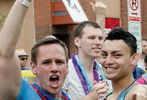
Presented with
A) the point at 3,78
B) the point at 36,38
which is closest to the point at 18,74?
the point at 3,78

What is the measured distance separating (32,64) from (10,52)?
24.9 inches

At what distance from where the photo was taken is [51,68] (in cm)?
249

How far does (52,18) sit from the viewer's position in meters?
13.2

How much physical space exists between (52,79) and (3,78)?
0.49m

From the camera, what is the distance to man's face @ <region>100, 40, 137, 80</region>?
2.95 m

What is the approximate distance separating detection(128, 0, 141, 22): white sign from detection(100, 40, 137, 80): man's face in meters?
8.98

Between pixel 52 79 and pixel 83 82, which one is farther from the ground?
pixel 52 79

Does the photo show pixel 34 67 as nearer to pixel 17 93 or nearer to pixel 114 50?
pixel 17 93

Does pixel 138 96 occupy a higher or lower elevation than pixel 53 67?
lower

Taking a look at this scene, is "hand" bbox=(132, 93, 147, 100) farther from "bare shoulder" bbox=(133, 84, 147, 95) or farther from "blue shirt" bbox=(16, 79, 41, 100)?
"blue shirt" bbox=(16, 79, 41, 100)

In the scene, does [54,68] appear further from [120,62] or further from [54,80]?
[120,62]

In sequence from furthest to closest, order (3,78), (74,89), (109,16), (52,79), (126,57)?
(109,16) < (74,89) < (126,57) < (52,79) < (3,78)

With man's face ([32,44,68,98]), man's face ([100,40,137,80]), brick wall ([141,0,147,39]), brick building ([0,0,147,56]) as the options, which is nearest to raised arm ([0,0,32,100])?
man's face ([32,44,68,98])

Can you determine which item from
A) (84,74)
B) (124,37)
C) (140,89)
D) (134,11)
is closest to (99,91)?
(140,89)
